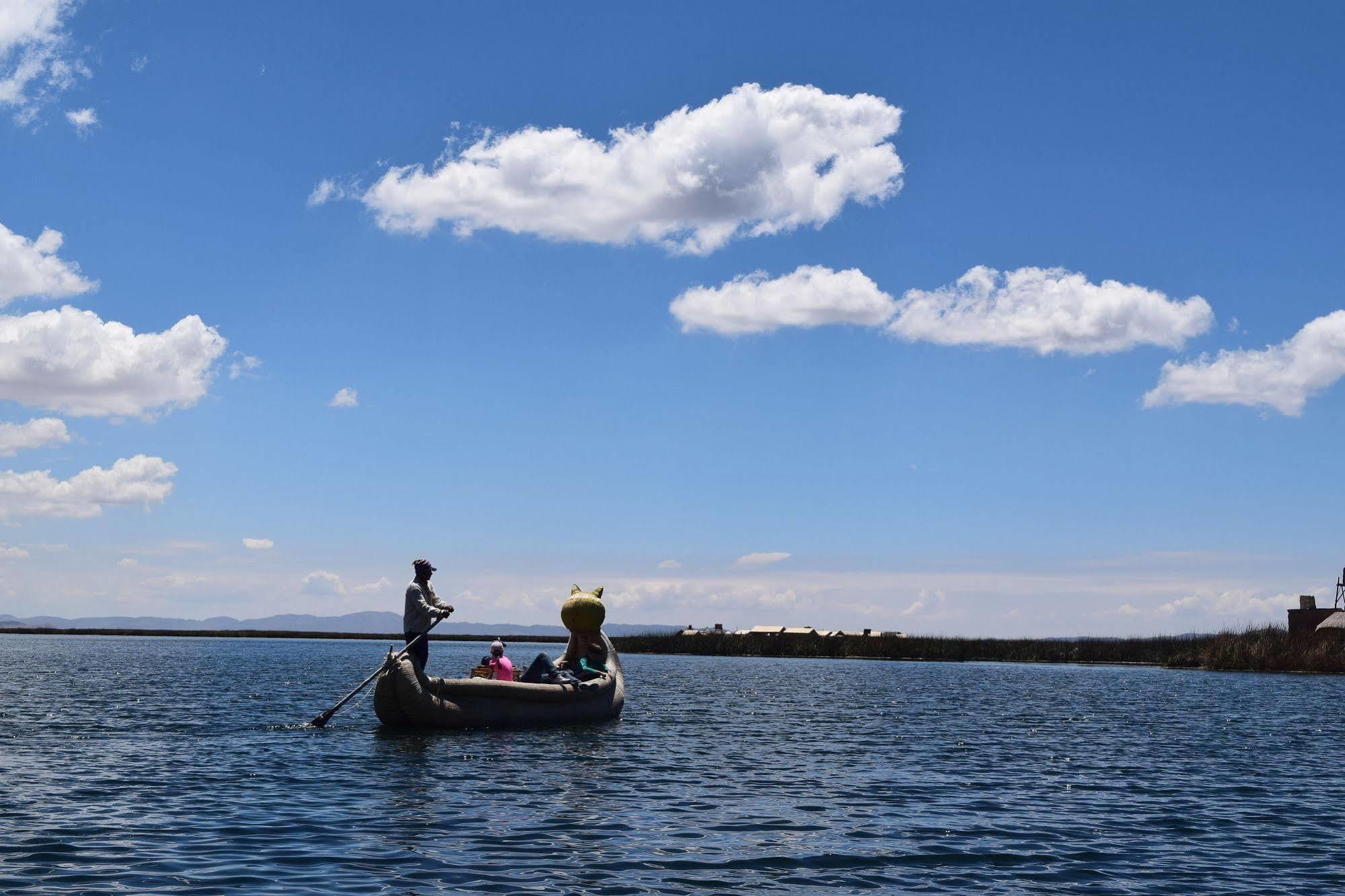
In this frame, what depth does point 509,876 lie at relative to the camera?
1204 centimetres

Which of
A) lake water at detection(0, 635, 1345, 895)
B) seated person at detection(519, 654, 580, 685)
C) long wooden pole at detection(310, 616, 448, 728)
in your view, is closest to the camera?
lake water at detection(0, 635, 1345, 895)

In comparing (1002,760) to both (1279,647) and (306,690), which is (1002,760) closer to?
(306,690)

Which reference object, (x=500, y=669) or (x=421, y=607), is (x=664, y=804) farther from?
(x=500, y=669)

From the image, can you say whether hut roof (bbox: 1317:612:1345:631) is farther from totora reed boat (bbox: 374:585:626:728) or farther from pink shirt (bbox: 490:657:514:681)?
pink shirt (bbox: 490:657:514:681)

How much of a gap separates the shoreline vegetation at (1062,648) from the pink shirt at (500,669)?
202 ft

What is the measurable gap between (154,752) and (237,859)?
423 inches

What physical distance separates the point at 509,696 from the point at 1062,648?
275 feet

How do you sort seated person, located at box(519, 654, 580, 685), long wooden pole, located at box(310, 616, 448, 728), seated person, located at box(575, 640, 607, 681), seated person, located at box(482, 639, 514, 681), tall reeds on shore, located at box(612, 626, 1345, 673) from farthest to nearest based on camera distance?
tall reeds on shore, located at box(612, 626, 1345, 673), seated person, located at box(575, 640, 607, 681), seated person, located at box(519, 654, 580, 685), seated person, located at box(482, 639, 514, 681), long wooden pole, located at box(310, 616, 448, 728)

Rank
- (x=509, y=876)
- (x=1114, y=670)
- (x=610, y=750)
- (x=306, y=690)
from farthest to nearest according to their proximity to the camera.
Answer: (x=1114, y=670) < (x=306, y=690) < (x=610, y=750) < (x=509, y=876)

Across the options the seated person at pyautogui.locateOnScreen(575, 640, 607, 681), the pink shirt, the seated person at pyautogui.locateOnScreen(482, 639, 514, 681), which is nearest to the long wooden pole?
the seated person at pyautogui.locateOnScreen(482, 639, 514, 681)

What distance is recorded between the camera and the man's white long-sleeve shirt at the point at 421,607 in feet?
80.4

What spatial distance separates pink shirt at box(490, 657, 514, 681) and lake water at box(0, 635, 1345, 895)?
1.44 m

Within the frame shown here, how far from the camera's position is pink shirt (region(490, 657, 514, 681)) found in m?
27.6

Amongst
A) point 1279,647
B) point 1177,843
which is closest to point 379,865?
point 1177,843
